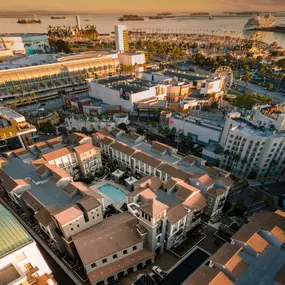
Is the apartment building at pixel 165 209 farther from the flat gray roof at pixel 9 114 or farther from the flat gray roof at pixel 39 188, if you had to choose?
the flat gray roof at pixel 9 114

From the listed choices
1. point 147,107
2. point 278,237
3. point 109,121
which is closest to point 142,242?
point 278,237

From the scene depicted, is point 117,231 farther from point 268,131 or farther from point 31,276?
point 268,131

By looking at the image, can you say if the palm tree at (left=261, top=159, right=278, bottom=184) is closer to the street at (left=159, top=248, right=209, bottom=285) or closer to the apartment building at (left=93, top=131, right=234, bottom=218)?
the apartment building at (left=93, top=131, right=234, bottom=218)

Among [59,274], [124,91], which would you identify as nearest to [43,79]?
[124,91]

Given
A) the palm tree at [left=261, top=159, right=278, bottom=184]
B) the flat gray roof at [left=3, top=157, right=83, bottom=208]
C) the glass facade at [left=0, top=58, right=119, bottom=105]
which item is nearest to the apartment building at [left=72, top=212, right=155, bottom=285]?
the flat gray roof at [left=3, top=157, right=83, bottom=208]

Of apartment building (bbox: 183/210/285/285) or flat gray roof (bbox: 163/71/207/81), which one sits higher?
apartment building (bbox: 183/210/285/285)

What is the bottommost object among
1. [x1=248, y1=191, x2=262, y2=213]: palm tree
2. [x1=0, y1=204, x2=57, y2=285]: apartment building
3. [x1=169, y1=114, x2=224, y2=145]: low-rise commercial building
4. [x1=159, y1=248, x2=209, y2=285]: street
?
[x1=248, y1=191, x2=262, y2=213]: palm tree

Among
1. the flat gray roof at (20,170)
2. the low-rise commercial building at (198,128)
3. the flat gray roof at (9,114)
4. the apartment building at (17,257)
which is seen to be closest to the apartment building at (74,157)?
the flat gray roof at (20,170)
